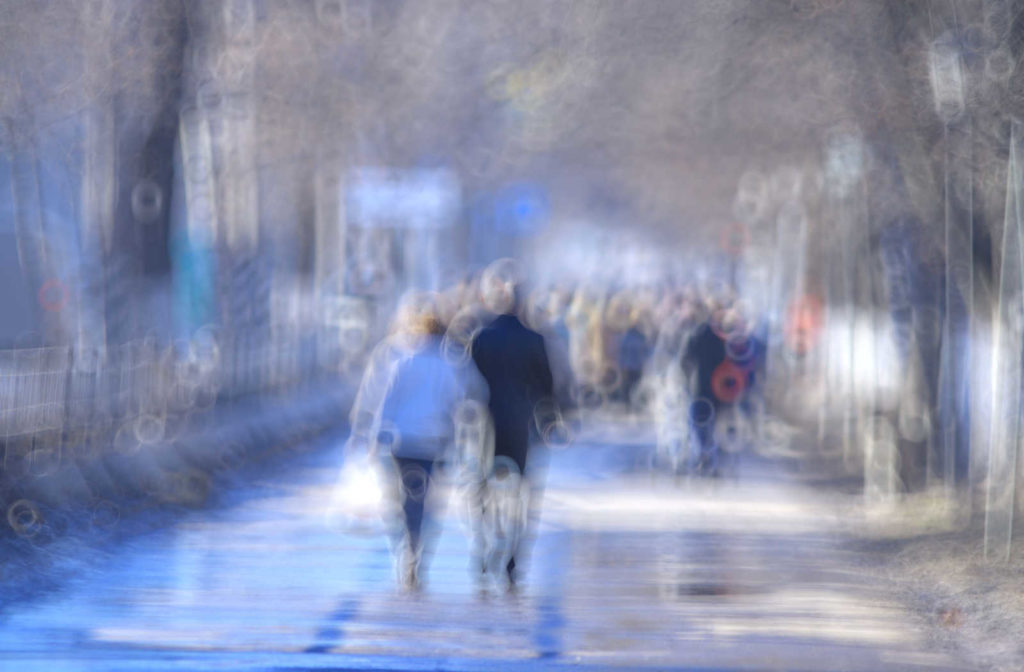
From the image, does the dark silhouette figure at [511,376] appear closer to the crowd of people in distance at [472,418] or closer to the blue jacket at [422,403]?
the crowd of people in distance at [472,418]

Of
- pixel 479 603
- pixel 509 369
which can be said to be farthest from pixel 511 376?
pixel 479 603

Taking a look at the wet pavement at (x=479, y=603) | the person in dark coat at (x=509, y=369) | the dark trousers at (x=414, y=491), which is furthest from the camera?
the person in dark coat at (x=509, y=369)

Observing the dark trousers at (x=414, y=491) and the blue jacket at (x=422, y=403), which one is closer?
the blue jacket at (x=422, y=403)

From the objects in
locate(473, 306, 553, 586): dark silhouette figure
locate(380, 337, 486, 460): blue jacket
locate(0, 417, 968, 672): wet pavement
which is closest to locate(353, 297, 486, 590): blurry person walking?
locate(380, 337, 486, 460): blue jacket

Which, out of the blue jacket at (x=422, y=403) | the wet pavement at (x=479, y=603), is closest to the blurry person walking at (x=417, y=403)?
the blue jacket at (x=422, y=403)

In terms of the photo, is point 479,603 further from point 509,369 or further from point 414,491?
point 509,369

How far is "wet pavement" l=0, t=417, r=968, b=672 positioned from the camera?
10273 millimetres

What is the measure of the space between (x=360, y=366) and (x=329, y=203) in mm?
8048

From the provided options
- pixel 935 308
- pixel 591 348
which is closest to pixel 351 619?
pixel 935 308

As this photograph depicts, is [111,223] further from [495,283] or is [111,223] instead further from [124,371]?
[495,283]

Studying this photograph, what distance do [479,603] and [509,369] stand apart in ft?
4.91

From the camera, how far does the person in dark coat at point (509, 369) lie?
1276 centimetres

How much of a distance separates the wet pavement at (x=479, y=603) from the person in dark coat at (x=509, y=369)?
101 centimetres

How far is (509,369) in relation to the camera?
41.9 ft
